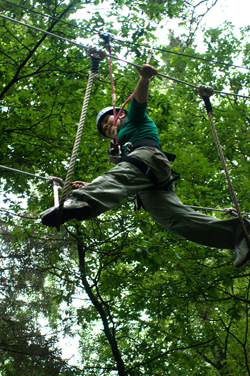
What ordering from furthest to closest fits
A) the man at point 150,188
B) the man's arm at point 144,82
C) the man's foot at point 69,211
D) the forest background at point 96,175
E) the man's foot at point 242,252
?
the forest background at point 96,175, the man's arm at point 144,82, the man's foot at point 242,252, the man at point 150,188, the man's foot at point 69,211

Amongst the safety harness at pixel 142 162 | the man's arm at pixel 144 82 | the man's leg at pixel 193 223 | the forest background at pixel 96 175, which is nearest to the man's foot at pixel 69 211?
the safety harness at pixel 142 162

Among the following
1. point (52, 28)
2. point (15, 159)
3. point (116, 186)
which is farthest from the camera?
point (15, 159)

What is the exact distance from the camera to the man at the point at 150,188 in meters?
2.05

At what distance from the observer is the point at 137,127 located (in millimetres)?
2607

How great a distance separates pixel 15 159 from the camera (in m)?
5.60

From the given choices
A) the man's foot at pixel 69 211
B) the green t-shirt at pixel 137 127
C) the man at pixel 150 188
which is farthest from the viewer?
the green t-shirt at pixel 137 127

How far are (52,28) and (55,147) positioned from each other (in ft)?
6.07

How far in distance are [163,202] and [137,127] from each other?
2.07 ft

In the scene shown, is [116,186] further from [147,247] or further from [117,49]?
[117,49]

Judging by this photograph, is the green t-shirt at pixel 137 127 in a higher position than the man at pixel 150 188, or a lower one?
higher

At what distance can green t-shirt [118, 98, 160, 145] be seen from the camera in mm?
2498

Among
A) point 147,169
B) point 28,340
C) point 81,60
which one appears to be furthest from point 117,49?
point 28,340

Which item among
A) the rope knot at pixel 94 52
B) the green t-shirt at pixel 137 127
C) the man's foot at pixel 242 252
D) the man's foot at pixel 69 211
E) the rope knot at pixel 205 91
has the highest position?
the rope knot at pixel 94 52

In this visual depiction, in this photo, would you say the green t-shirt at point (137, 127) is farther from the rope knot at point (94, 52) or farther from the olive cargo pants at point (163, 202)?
the rope knot at point (94, 52)
